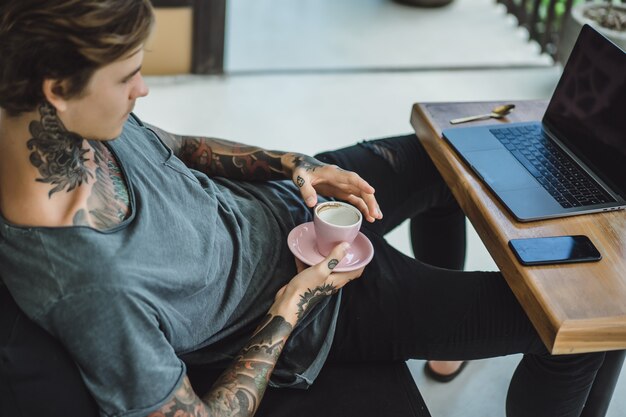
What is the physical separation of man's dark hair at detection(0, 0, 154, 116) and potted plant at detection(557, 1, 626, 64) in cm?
230

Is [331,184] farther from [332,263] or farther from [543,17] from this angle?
[543,17]

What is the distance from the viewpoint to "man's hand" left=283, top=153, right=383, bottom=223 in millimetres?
1344

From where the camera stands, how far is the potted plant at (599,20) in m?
2.82

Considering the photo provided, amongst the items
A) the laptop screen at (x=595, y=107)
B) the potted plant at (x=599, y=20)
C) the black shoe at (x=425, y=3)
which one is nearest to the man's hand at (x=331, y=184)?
the laptop screen at (x=595, y=107)

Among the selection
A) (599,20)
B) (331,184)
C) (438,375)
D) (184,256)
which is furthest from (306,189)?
(599,20)

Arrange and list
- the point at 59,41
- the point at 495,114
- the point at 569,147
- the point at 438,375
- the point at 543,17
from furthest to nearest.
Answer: the point at 543,17
the point at 438,375
the point at 495,114
the point at 569,147
the point at 59,41

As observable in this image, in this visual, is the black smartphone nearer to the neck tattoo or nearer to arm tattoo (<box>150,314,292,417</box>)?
arm tattoo (<box>150,314,292,417</box>)

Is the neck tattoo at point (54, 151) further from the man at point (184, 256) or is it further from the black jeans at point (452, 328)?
the black jeans at point (452, 328)

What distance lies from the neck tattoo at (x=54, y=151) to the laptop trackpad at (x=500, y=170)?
70 cm

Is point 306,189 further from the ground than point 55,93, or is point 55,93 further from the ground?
point 55,93

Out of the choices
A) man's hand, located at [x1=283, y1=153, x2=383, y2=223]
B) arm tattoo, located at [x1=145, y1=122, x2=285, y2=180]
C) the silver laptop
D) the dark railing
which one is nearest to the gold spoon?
the silver laptop

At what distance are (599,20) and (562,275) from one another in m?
2.13

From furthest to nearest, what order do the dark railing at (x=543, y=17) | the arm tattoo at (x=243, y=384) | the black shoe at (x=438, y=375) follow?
the dark railing at (x=543, y=17) → the black shoe at (x=438, y=375) → the arm tattoo at (x=243, y=384)

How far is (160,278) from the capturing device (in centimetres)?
100
